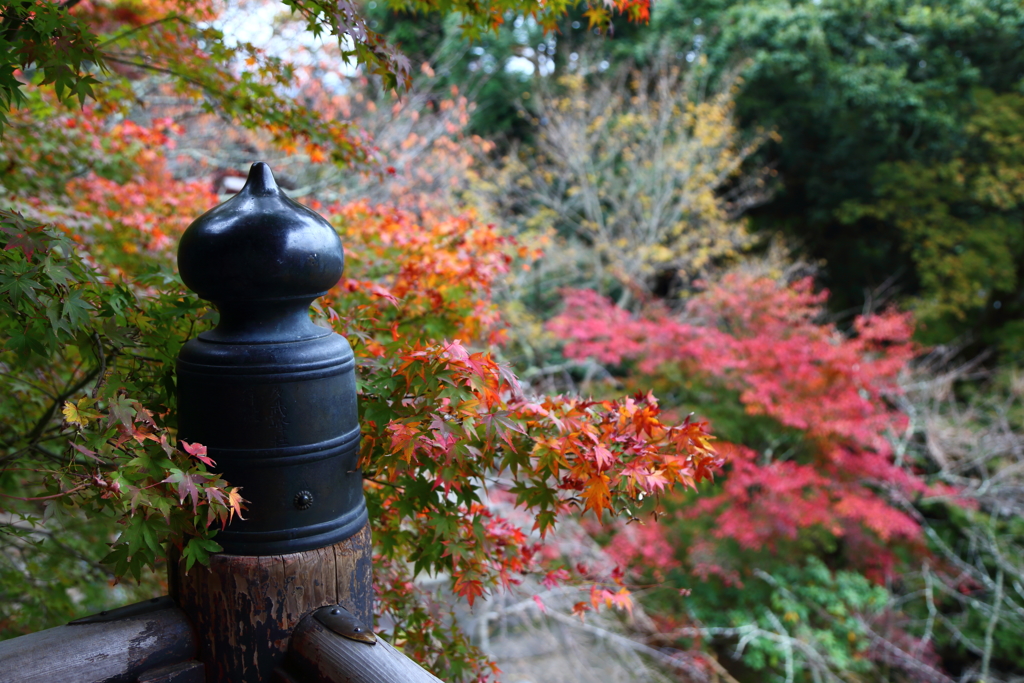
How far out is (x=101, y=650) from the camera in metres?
1.11

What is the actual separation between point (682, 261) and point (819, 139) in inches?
136

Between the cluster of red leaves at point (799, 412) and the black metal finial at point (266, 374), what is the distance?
5032 millimetres

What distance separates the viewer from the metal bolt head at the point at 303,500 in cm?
121

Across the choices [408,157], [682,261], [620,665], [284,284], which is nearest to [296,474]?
Answer: [284,284]

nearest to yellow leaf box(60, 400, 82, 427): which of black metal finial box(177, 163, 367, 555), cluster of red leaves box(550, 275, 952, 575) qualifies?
black metal finial box(177, 163, 367, 555)

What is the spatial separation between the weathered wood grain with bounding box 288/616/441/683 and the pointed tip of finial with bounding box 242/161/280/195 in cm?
79

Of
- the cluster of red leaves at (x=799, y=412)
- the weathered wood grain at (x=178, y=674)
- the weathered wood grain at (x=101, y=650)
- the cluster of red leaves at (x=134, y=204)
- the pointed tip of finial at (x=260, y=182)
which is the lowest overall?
the cluster of red leaves at (x=799, y=412)

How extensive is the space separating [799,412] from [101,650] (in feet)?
18.3

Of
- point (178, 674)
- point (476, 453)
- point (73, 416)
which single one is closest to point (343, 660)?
point (178, 674)

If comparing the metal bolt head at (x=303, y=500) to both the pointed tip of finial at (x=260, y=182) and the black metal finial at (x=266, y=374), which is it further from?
the pointed tip of finial at (x=260, y=182)

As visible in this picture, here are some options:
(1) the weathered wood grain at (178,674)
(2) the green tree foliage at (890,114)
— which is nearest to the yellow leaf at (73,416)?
(1) the weathered wood grain at (178,674)

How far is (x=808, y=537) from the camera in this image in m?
6.55

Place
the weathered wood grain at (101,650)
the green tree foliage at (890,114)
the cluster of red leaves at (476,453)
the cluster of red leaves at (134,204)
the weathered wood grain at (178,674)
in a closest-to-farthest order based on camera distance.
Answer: the weathered wood grain at (101,650) < the weathered wood grain at (178,674) < the cluster of red leaves at (476,453) < the cluster of red leaves at (134,204) < the green tree foliage at (890,114)

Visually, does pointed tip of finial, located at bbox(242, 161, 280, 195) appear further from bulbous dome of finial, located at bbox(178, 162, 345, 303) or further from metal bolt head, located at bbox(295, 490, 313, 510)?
metal bolt head, located at bbox(295, 490, 313, 510)
